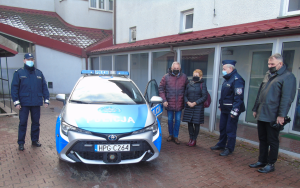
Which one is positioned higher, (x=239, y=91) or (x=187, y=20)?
(x=187, y=20)

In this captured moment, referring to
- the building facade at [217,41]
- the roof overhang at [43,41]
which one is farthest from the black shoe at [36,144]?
the roof overhang at [43,41]

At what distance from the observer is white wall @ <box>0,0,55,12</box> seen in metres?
14.2

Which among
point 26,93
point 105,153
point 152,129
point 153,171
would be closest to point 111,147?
point 105,153

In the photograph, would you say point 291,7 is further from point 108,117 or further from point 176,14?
A: point 108,117

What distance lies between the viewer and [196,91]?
4359 millimetres

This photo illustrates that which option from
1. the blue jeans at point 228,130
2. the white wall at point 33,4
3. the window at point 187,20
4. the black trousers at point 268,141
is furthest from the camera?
the white wall at point 33,4

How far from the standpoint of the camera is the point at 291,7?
5.27m

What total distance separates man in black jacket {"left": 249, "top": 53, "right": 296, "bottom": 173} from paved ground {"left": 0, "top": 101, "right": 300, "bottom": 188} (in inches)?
15.6

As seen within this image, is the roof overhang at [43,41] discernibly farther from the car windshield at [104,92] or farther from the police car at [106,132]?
the police car at [106,132]

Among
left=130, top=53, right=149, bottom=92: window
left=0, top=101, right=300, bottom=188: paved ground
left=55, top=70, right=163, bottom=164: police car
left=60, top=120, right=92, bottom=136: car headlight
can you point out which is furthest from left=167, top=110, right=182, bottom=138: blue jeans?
left=130, top=53, right=149, bottom=92: window

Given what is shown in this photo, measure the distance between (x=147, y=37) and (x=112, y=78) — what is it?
6.20 m

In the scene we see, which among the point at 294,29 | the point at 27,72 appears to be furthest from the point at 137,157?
the point at 294,29

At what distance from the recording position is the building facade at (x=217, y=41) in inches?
190

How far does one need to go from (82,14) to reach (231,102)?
46.0ft
